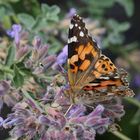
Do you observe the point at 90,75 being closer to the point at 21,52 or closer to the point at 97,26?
the point at 21,52

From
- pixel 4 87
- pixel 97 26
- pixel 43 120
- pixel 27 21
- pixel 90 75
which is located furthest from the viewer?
pixel 97 26

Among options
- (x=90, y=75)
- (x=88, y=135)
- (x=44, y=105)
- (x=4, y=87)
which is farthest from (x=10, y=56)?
(x=88, y=135)

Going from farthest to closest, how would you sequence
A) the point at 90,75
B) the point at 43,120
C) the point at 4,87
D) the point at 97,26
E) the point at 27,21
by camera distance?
the point at 97,26 → the point at 27,21 → the point at 4,87 → the point at 90,75 → the point at 43,120

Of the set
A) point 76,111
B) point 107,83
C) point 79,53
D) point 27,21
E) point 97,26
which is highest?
point 97,26

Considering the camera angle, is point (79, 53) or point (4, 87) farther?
point (4, 87)

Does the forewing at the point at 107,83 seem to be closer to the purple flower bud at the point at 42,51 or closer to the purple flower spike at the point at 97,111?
the purple flower spike at the point at 97,111

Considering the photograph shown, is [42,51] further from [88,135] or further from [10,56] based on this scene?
[88,135]

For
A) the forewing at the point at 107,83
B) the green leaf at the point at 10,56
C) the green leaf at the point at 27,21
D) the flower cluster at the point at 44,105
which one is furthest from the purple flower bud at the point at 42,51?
the green leaf at the point at 27,21

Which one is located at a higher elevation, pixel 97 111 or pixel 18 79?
pixel 18 79
